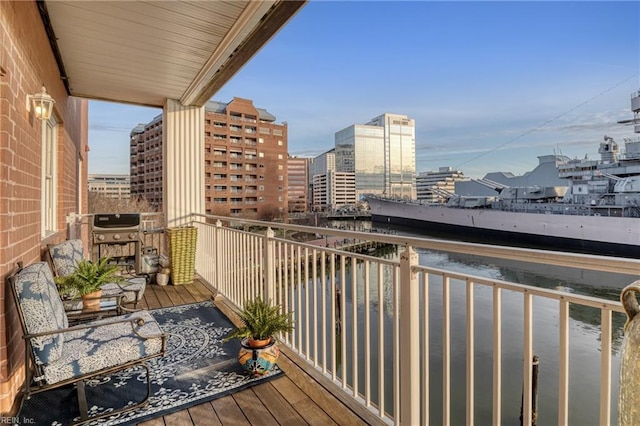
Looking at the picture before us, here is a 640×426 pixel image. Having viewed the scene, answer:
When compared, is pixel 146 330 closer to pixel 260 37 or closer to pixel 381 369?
pixel 381 369

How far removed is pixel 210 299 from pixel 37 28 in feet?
10.0

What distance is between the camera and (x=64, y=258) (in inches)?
116

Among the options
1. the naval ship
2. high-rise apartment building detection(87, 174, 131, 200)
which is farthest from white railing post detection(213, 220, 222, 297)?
high-rise apartment building detection(87, 174, 131, 200)

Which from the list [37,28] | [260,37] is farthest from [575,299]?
[37,28]

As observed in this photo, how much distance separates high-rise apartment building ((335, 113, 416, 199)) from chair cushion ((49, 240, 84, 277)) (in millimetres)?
45262

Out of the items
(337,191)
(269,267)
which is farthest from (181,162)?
(337,191)

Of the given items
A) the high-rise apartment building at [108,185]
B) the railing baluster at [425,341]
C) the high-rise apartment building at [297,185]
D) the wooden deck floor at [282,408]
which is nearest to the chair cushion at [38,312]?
the wooden deck floor at [282,408]

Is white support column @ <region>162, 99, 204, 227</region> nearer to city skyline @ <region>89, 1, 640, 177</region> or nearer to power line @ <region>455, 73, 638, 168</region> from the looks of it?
city skyline @ <region>89, 1, 640, 177</region>

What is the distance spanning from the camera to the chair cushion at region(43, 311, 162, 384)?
1739mm

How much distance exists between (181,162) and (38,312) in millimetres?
3623

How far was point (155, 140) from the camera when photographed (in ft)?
137

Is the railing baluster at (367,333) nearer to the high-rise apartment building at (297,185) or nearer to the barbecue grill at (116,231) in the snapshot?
the barbecue grill at (116,231)

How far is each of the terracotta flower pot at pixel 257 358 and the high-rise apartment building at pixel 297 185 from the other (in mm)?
53476

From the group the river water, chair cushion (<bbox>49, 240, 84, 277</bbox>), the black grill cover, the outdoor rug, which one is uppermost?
the black grill cover
